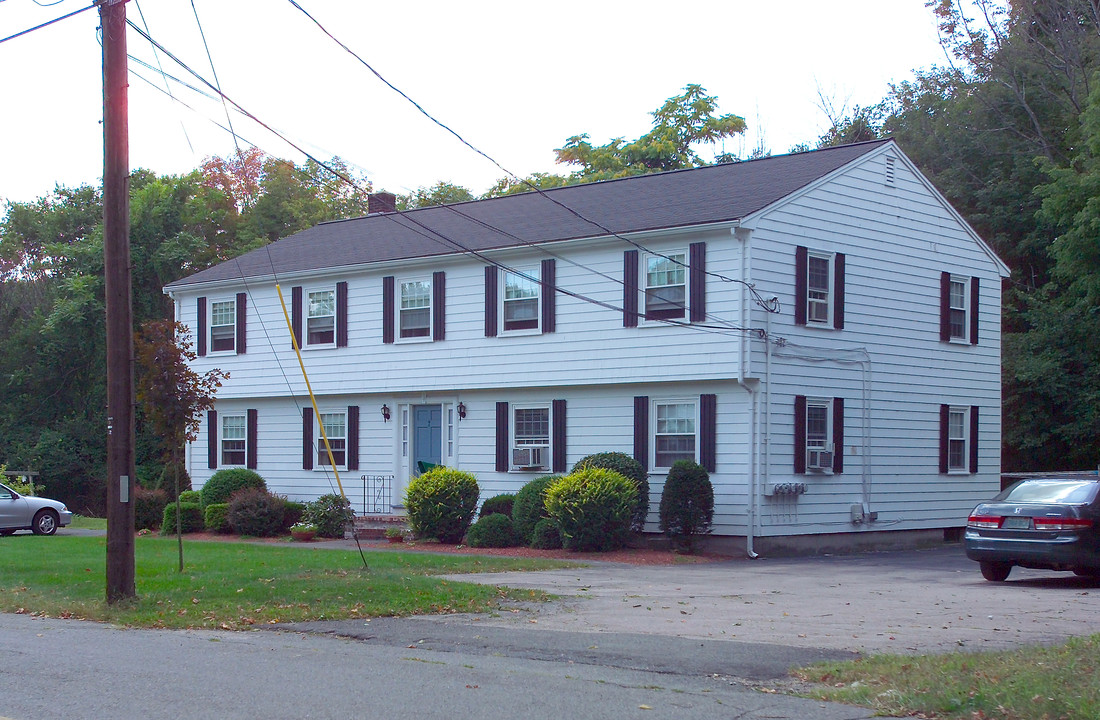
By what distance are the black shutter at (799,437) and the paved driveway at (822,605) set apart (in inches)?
116

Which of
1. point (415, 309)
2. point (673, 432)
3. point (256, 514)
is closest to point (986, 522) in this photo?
point (673, 432)

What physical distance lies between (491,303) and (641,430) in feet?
15.2

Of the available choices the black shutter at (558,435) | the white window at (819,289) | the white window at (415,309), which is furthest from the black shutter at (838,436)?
the white window at (415,309)

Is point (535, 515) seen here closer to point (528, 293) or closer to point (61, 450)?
point (528, 293)

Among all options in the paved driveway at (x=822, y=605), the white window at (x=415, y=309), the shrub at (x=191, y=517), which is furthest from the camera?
the shrub at (x=191, y=517)

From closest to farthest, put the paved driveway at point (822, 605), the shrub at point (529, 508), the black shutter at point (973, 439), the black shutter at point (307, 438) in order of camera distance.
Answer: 1. the paved driveway at point (822, 605)
2. the shrub at point (529, 508)
3. the black shutter at point (973, 439)
4. the black shutter at point (307, 438)

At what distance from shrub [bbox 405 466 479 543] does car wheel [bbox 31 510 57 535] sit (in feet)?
28.5

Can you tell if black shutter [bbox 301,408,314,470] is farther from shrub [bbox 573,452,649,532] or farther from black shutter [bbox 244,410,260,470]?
shrub [bbox 573,452,649,532]

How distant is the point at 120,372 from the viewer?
12914mm

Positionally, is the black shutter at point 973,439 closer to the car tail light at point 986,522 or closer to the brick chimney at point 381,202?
the car tail light at point 986,522

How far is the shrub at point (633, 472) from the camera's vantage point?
72.6ft

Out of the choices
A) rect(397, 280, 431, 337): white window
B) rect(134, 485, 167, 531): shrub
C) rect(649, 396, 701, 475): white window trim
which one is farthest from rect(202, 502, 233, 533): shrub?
rect(649, 396, 701, 475): white window trim

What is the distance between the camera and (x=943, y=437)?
26344mm

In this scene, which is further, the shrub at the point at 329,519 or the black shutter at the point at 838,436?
the shrub at the point at 329,519
